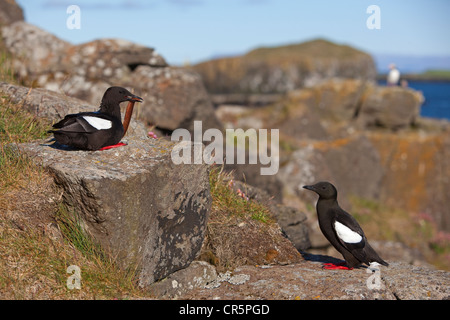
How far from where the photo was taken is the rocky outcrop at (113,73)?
447 inches

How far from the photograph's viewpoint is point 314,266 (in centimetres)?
676

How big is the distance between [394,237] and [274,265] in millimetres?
12176

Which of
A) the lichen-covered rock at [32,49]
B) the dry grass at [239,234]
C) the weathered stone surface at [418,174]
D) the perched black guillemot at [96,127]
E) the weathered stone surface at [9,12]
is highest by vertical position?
the weathered stone surface at [9,12]

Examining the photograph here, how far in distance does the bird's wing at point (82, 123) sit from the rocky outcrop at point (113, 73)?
5099 mm

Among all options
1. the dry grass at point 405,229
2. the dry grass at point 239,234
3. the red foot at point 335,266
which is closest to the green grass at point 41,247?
the dry grass at point 239,234

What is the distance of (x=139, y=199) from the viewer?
570 centimetres

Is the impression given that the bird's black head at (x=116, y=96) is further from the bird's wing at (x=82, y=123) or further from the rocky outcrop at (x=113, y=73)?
the rocky outcrop at (x=113, y=73)

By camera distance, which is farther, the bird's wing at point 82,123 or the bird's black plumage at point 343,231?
the bird's black plumage at point 343,231

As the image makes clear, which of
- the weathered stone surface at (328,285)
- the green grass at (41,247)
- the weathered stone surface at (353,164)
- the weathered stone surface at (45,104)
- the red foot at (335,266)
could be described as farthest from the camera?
the weathered stone surface at (353,164)

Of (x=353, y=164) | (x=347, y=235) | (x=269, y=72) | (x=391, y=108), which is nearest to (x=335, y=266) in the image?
(x=347, y=235)

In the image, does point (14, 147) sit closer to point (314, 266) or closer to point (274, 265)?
point (274, 265)

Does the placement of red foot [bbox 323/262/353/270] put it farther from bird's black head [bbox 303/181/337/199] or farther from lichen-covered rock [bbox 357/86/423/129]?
lichen-covered rock [bbox 357/86/423/129]

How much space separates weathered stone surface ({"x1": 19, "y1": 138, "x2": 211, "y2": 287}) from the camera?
5504 mm

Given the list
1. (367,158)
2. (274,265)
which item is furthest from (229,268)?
(367,158)
